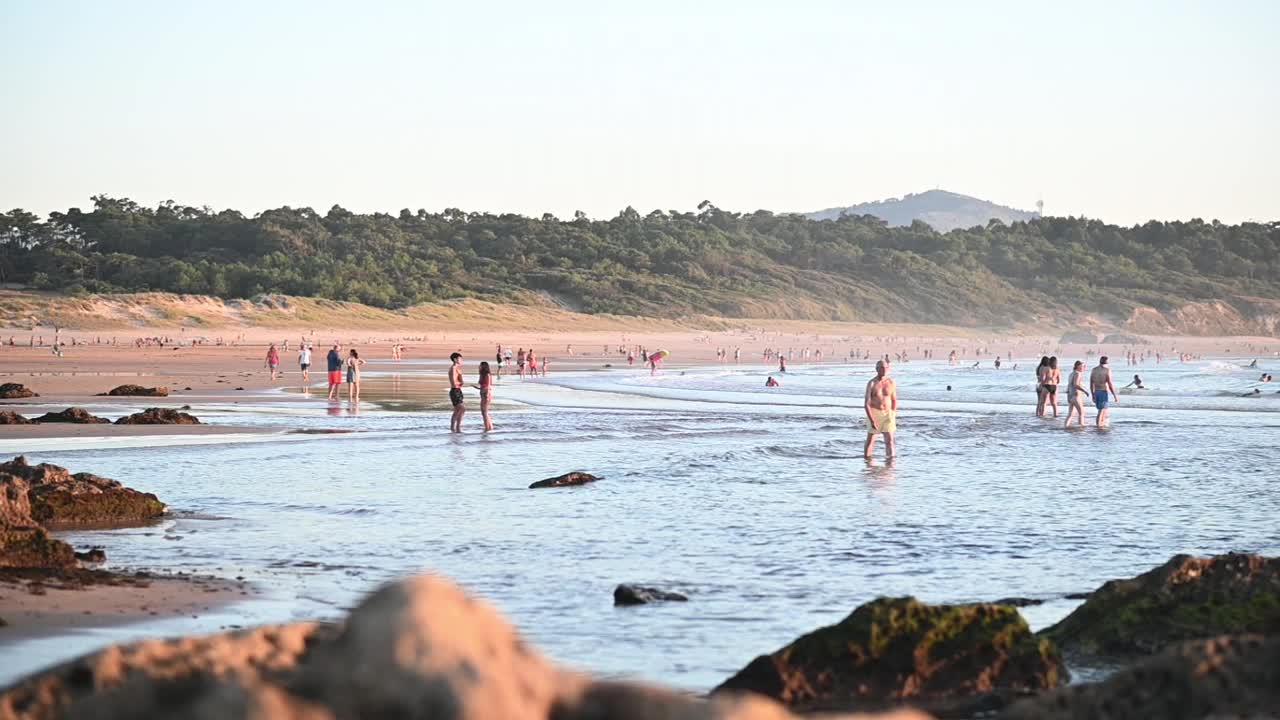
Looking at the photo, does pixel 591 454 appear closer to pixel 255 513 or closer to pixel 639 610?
pixel 255 513

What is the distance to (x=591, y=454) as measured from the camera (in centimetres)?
2061

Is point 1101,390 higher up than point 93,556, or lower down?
higher up

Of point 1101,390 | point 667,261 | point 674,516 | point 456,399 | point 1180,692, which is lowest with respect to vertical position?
point 674,516

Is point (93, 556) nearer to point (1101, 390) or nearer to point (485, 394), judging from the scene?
point (485, 394)

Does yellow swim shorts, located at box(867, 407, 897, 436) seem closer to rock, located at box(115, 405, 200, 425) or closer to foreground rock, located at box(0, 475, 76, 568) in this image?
rock, located at box(115, 405, 200, 425)

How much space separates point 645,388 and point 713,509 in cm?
2616

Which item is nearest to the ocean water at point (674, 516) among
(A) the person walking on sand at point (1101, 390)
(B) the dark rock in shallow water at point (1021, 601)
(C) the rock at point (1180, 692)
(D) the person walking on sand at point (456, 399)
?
(B) the dark rock in shallow water at point (1021, 601)

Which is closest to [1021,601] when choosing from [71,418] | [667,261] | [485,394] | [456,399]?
[456,399]

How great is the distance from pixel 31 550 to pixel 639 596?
3.99 metres

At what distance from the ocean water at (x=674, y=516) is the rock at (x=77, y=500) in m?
0.44

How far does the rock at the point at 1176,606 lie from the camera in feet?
23.7

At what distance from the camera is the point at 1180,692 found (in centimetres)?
433

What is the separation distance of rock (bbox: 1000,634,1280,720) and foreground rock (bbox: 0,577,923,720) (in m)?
1.07

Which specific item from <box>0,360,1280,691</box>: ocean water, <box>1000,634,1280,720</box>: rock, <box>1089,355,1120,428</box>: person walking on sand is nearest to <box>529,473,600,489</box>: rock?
<box>0,360,1280,691</box>: ocean water
